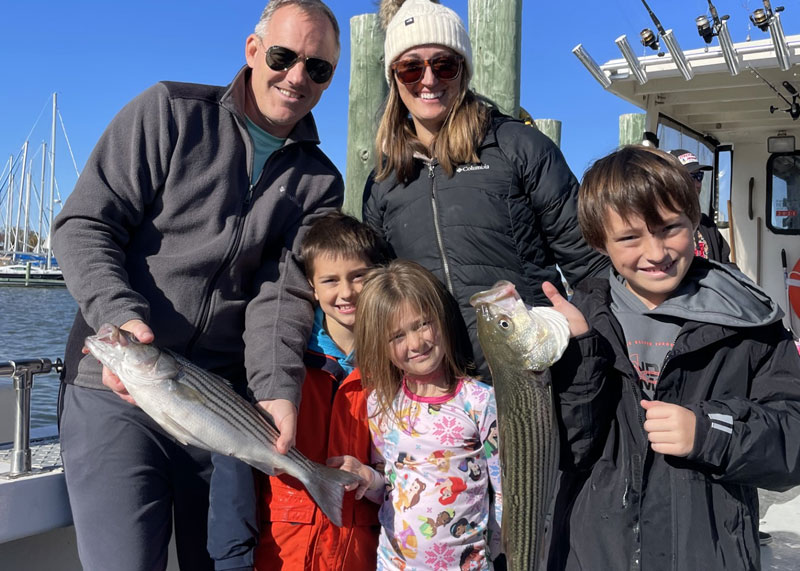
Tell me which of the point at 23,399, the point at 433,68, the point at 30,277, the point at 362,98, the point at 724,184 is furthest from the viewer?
the point at 30,277

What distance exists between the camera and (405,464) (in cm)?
282

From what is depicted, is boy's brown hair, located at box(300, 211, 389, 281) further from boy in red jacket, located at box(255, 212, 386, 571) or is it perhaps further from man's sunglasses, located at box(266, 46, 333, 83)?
man's sunglasses, located at box(266, 46, 333, 83)

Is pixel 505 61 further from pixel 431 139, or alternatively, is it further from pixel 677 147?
pixel 677 147

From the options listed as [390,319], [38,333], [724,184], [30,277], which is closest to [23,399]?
[390,319]

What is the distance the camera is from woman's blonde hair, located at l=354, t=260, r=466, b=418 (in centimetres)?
283

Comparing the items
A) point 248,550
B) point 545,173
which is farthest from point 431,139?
point 248,550

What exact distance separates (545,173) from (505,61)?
3.22 m

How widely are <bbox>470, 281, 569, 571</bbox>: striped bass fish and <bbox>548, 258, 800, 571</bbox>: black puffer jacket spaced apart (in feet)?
0.33

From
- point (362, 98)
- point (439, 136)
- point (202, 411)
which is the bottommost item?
point (202, 411)

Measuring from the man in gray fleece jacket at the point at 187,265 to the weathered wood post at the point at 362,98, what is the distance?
2.81 metres

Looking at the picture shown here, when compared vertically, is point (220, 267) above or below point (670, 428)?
above

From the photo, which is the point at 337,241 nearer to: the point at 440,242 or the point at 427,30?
the point at 440,242

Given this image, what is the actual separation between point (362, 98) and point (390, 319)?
360 cm

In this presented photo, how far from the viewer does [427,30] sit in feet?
10.1
